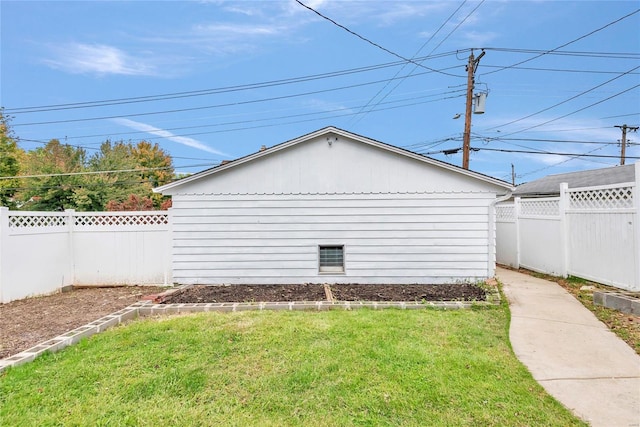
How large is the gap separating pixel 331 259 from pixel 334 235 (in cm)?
56

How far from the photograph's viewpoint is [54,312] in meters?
5.70

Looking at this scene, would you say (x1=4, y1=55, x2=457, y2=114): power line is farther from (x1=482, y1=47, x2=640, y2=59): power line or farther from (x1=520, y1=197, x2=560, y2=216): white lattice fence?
(x1=520, y1=197, x2=560, y2=216): white lattice fence

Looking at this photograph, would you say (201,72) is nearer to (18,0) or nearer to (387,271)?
(18,0)

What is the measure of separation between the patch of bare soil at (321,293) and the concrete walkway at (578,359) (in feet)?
3.65

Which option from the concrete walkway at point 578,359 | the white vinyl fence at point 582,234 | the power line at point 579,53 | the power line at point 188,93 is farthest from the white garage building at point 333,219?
the power line at point 188,93

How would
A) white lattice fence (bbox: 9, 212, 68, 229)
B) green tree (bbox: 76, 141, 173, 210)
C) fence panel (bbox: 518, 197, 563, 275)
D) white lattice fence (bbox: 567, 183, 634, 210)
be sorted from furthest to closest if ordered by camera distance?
green tree (bbox: 76, 141, 173, 210), fence panel (bbox: 518, 197, 563, 275), white lattice fence (bbox: 9, 212, 68, 229), white lattice fence (bbox: 567, 183, 634, 210)

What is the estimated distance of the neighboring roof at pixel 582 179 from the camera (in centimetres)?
1277

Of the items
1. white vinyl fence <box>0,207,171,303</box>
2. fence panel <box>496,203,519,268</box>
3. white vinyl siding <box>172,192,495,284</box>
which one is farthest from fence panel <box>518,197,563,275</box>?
white vinyl fence <box>0,207,171,303</box>

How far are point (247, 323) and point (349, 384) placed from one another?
2.22 m

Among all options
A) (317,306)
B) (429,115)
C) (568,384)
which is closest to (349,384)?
(568,384)

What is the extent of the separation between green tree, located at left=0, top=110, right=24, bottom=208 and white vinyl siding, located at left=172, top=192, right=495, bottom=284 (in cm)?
2003

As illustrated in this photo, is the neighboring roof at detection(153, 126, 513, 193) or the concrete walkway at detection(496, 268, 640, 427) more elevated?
the neighboring roof at detection(153, 126, 513, 193)

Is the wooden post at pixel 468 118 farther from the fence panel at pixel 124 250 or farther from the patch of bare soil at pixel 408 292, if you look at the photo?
the fence panel at pixel 124 250

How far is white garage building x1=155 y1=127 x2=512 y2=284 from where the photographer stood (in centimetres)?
757
